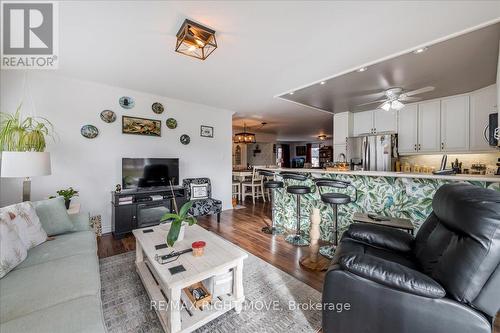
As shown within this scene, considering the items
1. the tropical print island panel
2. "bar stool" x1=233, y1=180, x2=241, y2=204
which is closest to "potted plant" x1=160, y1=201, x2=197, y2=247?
the tropical print island panel

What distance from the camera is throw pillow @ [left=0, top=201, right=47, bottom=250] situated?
1.65m

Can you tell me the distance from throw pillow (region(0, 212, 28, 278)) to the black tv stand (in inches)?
62.4

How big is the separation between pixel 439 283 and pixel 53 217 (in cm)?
319

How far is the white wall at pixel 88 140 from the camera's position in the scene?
9.39 ft

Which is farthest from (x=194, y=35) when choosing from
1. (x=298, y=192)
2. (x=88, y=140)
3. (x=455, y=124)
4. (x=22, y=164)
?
(x=455, y=124)

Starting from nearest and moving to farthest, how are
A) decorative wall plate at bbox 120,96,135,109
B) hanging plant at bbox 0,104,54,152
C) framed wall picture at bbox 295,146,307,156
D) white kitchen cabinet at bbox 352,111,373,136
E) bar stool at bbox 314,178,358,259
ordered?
hanging plant at bbox 0,104,54,152 → bar stool at bbox 314,178,358,259 → decorative wall plate at bbox 120,96,135,109 → white kitchen cabinet at bbox 352,111,373,136 → framed wall picture at bbox 295,146,307,156

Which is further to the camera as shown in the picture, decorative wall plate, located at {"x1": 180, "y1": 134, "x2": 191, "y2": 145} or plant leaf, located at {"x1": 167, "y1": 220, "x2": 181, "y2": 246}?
decorative wall plate, located at {"x1": 180, "y1": 134, "x2": 191, "y2": 145}

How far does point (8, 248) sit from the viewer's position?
1.43 meters

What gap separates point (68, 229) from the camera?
2.15 m

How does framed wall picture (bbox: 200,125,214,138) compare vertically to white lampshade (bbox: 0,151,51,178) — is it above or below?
above

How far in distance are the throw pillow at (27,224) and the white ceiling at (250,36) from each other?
1705 mm

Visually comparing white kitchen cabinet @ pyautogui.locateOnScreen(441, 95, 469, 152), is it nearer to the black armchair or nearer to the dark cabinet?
the black armchair

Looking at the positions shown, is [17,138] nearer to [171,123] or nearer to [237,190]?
[171,123]

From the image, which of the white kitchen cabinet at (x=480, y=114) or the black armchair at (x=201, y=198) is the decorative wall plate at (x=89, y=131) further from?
the white kitchen cabinet at (x=480, y=114)
